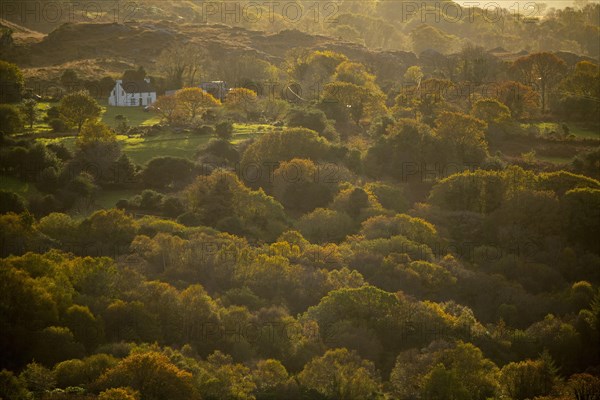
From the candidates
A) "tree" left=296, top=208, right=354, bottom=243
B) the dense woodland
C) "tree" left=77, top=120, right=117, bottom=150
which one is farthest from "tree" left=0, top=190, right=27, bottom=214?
"tree" left=296, top=208, right=354, bottom=243

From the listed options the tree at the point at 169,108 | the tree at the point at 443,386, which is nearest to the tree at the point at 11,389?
the tree at the point at 443,386

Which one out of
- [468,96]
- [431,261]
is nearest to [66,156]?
[431,261]

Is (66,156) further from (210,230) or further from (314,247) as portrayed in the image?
(314,247)

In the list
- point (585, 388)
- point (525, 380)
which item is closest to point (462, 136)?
point (525, 380)

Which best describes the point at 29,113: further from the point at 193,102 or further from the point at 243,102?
the point at 243,102

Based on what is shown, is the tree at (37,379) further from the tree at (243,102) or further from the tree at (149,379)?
the tree at (243,102)

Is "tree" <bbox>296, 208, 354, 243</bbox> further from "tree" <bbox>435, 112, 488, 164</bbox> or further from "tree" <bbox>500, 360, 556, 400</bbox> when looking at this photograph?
"tree" <bbox>500, 360, 556, 400</bbox>
